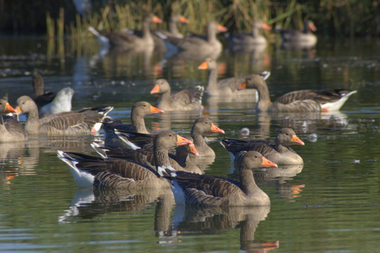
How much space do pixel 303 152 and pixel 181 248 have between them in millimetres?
5910

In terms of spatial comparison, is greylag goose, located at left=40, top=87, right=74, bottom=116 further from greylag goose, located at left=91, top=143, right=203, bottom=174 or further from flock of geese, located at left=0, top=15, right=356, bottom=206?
greylag goose, located at left=91, top=143, right=203, bottom=174

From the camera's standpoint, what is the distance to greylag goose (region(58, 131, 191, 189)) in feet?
31.4

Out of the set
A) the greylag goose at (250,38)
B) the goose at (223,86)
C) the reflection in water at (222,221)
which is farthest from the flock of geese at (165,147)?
the greylag goose at (250,38)

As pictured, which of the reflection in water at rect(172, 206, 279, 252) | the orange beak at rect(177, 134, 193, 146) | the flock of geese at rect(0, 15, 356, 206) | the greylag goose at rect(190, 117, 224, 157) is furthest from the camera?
the greylag goose at rect(190, 117, 224, 157)

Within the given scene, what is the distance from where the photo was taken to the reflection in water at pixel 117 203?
798cm

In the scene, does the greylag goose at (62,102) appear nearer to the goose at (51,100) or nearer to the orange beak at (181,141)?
the goose at (51,100)

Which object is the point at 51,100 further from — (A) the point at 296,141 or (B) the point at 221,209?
(B) the point at 221,209

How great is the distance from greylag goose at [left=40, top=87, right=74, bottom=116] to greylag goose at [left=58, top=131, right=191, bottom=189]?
6.95m

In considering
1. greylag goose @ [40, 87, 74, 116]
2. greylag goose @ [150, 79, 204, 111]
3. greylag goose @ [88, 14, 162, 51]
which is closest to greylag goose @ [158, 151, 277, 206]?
greylag goose @ [40, 87, 74, 116]

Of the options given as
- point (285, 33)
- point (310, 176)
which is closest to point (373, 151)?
point (310, 176)

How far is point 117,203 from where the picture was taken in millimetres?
8898

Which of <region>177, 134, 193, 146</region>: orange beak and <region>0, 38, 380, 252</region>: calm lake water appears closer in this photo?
<region>0, 38, 380, 252</region>: calm lake water

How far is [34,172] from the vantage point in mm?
10602

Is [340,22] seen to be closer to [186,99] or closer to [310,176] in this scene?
[186,99]
